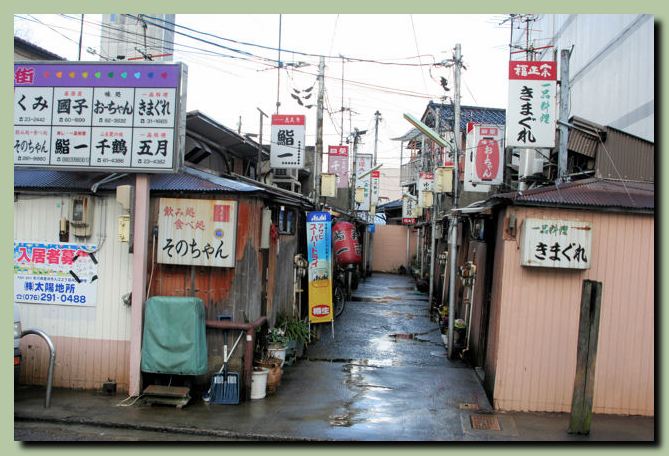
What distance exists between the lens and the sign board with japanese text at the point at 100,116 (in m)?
10.5

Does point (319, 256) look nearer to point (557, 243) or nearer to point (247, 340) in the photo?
point (247, 340)

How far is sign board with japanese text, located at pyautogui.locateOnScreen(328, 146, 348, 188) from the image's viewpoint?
1139 inches

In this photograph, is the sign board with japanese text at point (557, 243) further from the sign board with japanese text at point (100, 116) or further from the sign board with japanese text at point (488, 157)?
the sign board with japanese text at point (488, 157)

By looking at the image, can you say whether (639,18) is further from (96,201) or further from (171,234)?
(96,201)

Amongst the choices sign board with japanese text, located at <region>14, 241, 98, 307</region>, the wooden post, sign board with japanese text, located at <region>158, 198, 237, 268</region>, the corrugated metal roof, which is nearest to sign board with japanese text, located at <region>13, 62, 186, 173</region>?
sign board with japanese text, located at <region>158, 198, 237, 268</region>

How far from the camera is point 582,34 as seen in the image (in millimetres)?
21734

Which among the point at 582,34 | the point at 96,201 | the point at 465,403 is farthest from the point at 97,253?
the point at 582,34

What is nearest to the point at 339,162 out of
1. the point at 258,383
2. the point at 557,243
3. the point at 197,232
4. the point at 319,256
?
the point at 319,256

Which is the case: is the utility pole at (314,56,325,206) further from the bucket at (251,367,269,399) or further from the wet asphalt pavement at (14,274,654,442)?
the bucket at (251,367,269,399)

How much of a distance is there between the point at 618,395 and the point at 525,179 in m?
5.95

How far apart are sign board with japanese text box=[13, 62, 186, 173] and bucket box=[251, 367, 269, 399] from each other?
418cm

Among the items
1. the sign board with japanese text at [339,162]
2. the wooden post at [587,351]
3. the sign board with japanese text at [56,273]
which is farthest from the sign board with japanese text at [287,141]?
the wooden post at [587,351]

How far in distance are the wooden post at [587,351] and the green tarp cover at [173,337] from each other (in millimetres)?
6450

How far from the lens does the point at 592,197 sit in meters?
10.6
